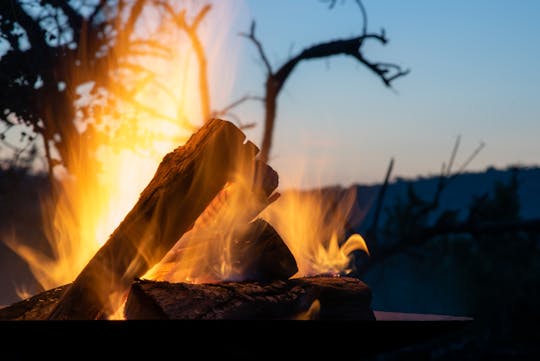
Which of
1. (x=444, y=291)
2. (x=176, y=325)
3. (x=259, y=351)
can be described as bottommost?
(x=444, y=291)

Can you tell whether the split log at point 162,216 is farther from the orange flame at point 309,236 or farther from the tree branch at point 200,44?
the tree branch at point 200,44

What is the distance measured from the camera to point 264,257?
3.03 meters

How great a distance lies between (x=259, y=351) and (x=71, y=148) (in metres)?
4.02

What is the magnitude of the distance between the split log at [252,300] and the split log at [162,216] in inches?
9.1

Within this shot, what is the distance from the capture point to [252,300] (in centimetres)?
262

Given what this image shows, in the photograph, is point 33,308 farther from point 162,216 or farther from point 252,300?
point 252,300

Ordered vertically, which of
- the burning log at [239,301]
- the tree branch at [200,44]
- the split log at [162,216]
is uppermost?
the tree branch at [200,44]

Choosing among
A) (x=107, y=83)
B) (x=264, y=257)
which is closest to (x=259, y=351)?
(x=264, y=257)

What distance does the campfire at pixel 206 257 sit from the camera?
8.80 ft

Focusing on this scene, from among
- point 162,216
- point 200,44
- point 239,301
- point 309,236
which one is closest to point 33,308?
point 162,216

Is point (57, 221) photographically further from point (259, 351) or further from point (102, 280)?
point (259, 351)

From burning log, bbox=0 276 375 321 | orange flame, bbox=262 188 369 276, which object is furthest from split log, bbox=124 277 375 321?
orange flame, bbox=262 188 369 276

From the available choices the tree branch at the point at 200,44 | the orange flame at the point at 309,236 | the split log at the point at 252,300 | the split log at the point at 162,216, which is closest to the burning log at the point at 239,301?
the split log at the point at 252,300

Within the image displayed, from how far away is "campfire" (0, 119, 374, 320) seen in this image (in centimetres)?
268
